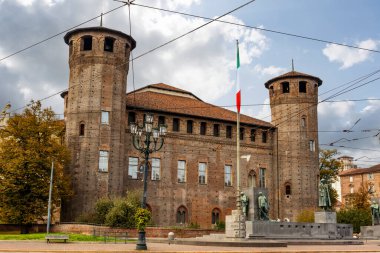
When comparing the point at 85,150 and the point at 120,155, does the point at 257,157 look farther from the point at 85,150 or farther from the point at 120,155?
the point at 85,150

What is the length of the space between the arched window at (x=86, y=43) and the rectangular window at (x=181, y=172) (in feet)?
41.6

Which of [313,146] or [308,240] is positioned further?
[313,146]

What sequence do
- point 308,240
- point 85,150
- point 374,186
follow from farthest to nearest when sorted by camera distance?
1. point 374,186
2. point 85,150
3. point 308,240

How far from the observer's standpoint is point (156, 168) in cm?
4203

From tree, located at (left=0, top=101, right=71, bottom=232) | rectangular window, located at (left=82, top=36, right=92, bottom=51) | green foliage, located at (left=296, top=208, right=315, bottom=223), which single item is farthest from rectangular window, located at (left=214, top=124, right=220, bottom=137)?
tree, located at (left=0, top=101, right=71, bottom=232)

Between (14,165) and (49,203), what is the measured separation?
3.71 meters

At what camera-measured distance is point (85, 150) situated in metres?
38.0

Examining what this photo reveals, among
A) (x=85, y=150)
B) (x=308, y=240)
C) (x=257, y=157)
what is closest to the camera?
(x=308, y=240)

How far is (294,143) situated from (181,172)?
12306mm

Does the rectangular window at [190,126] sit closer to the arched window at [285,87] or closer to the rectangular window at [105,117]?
the rectangular window at [105,117]

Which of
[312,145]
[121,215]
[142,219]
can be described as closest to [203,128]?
[312,145]

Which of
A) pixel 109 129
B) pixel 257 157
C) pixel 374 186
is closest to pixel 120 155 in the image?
pixel 109 129

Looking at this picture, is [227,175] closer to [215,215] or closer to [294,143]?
[215,215]

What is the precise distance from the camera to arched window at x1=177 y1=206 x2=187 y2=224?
42.3m
